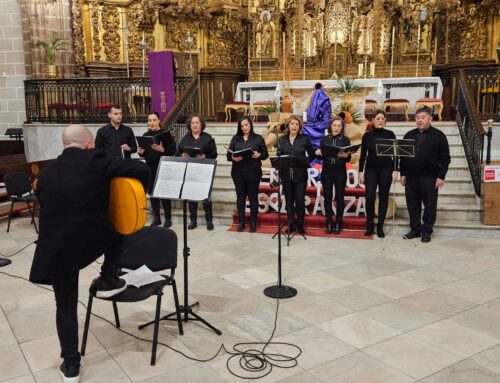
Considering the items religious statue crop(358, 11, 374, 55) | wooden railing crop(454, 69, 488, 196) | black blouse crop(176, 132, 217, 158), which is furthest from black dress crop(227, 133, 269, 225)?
religious statue crop(358, 11, 374, 55)

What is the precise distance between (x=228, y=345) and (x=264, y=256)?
2.28 meters

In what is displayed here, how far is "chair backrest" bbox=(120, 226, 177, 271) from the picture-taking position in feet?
12.6

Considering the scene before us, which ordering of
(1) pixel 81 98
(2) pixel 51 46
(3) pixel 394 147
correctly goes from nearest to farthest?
(3) pixel 394 147 → (1) pixel 81 98 → (2) pixel 51 46

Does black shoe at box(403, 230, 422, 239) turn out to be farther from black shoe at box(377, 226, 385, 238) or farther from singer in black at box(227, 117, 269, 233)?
singer in black at box(227, 117, 269, 233)

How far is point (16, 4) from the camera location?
12.6m

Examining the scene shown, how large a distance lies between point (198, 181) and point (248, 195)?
3.24 metres

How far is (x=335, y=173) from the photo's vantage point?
6.76m

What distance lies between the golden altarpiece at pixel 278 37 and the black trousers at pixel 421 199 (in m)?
6.37

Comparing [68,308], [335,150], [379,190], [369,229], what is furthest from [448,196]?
[68,308]

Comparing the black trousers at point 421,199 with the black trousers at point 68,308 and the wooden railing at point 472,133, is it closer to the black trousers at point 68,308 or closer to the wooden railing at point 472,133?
the wooden railing at point 472,133

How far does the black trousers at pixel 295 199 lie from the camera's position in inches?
268

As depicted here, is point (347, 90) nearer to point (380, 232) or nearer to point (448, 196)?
point (448, 196)

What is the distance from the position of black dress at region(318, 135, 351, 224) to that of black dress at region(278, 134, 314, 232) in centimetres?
25

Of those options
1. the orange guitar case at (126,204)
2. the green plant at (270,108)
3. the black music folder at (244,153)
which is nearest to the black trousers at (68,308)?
the orange guitar case at (126,204)
